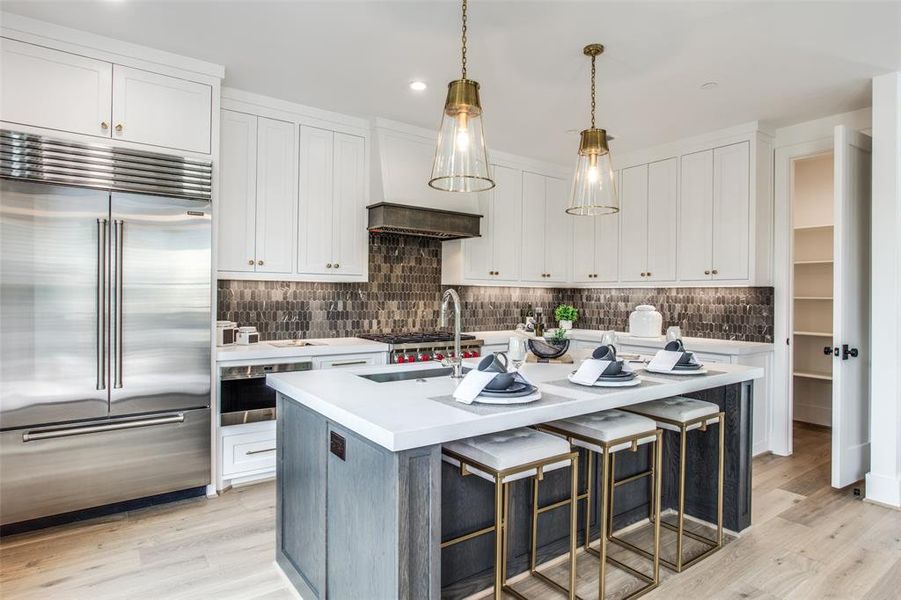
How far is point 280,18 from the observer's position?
109 inches

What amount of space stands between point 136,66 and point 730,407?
392cm

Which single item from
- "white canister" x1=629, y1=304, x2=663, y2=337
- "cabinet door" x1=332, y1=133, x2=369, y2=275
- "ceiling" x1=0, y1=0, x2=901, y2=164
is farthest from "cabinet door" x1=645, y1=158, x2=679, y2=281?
"cabinet door" x1=332, y1=133, x2=369, y2=275

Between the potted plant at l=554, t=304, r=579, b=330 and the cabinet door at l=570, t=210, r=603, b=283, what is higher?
the cabinet door at l=570, t=210, r=603, b=283

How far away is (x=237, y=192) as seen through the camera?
12.4ft

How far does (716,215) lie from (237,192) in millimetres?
3900

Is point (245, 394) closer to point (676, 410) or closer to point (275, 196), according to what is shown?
point (275, 196)

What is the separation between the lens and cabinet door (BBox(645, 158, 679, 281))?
192 inches

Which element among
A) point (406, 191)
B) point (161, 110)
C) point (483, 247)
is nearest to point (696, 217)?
point (483, 247)

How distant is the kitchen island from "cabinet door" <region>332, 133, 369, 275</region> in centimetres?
186

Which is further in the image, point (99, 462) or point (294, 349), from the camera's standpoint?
point (294, 349)

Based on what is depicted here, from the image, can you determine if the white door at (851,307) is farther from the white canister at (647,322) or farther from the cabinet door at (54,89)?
the cabinet door at (54,89)

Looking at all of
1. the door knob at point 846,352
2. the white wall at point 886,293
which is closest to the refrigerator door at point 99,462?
the door knob at point 846,352

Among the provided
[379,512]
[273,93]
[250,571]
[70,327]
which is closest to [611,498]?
[379,512]

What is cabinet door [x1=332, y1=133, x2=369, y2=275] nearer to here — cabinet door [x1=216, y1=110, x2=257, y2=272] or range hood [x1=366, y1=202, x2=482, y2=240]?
range hood [x1=366, y1=202, x2=482, y2=240]
